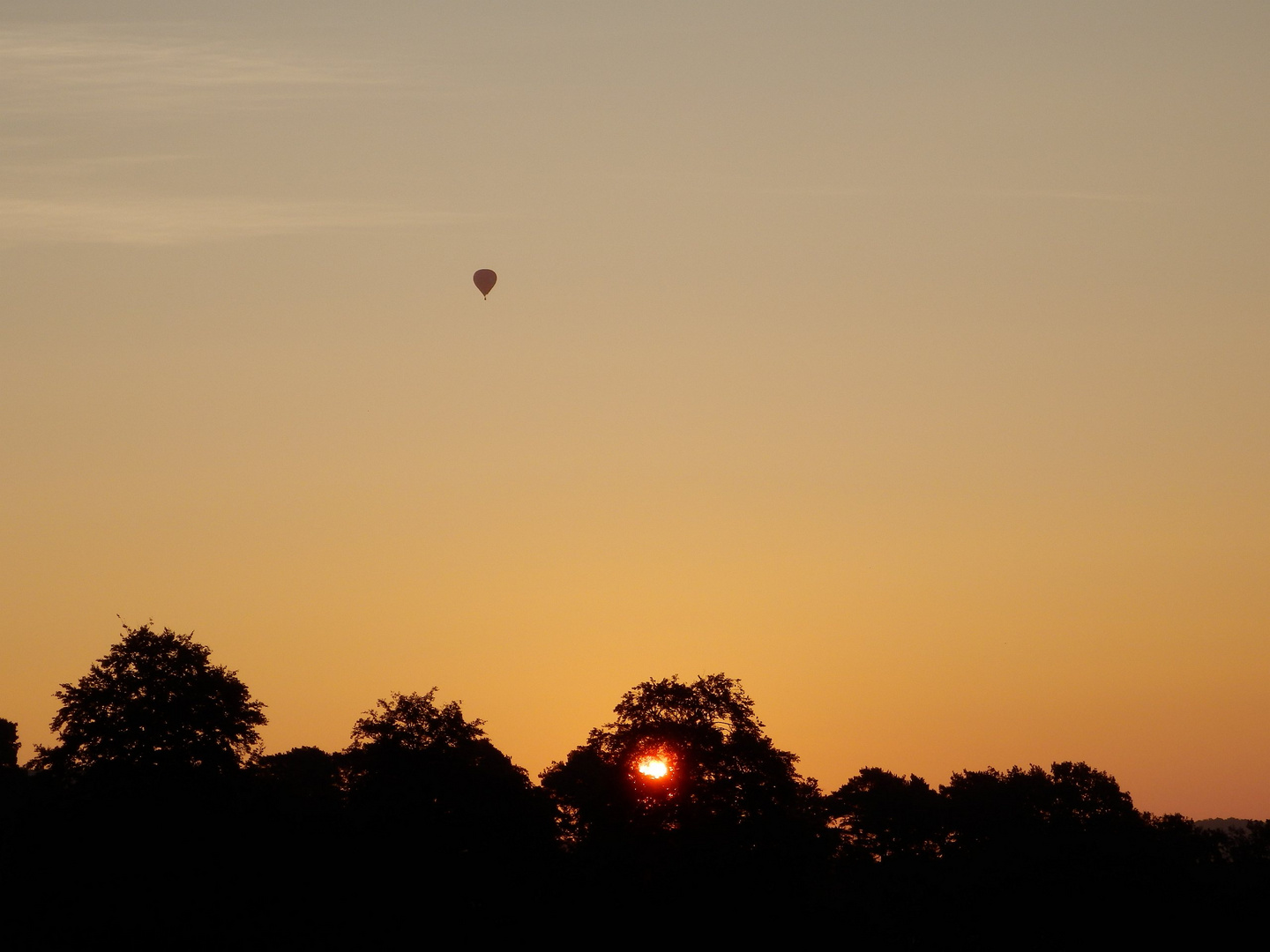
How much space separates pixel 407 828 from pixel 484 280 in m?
63.1

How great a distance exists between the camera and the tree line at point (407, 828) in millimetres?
73000

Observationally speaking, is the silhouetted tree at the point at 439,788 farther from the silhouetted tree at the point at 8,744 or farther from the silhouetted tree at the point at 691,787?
the silhouetted tree at the point at 8,744

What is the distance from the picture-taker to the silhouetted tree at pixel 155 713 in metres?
77.1

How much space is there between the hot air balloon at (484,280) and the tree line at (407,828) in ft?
144

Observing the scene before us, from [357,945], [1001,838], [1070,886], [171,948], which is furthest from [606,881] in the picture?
[1001,838]

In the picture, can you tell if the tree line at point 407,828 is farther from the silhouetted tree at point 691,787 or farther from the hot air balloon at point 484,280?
the hot air balloon at point 484,280

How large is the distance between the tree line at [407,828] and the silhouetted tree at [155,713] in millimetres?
94

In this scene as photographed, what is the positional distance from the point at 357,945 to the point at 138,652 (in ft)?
60.9

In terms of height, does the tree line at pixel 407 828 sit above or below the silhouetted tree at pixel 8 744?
below

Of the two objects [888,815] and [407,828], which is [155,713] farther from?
[888,815]

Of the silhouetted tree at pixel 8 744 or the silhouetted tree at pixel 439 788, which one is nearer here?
the silhouetted tree at pixel 439 788

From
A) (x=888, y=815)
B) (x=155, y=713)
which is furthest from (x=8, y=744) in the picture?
(x=888, y=815)

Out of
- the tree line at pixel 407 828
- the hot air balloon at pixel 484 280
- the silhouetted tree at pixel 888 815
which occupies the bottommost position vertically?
the tree line at pixel 407 828

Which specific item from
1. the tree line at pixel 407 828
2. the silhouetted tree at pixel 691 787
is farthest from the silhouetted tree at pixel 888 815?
the silhouetted tree at pixel 691 787
